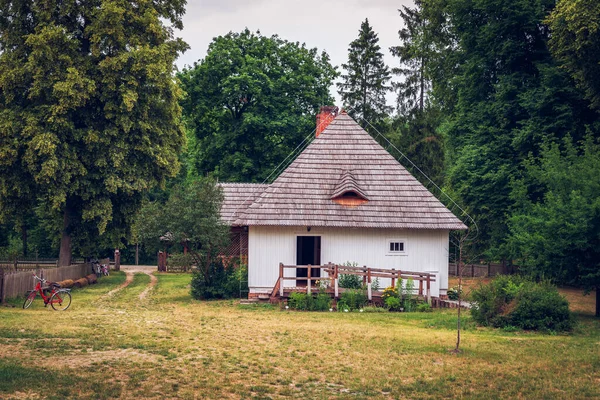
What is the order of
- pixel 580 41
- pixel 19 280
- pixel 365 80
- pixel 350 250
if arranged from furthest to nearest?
pixel 365 80 < pixel 350 250 < pixel 580 41 < pixel 19 280

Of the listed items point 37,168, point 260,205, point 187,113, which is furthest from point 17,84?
point 187,113

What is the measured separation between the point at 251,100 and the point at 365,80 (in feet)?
39.4

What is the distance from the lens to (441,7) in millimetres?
39906

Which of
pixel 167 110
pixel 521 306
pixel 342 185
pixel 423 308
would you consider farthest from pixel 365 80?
pixel 521 306

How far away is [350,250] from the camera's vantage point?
2862 centimetres

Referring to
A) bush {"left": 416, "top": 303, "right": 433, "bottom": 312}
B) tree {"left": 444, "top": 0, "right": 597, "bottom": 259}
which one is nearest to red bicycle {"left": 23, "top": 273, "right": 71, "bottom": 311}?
bush {"left": 416, "top": 303, "right": 433, "bottom": 312}

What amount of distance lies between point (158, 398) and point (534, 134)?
24.7m

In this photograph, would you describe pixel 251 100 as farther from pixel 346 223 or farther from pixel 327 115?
pixel 346 223

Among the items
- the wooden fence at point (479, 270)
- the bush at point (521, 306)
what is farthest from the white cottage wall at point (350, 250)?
the wooden fence at point (479, 270)

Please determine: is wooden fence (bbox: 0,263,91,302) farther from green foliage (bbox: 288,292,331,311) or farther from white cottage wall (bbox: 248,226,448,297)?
green foliage (bbox: 288,292,331,311)

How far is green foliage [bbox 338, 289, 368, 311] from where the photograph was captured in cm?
2564

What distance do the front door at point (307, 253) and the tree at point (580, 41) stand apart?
1299cm

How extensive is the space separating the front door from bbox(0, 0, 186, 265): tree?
9400 millimetres

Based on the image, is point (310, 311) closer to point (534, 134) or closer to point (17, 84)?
point (534, 134)
